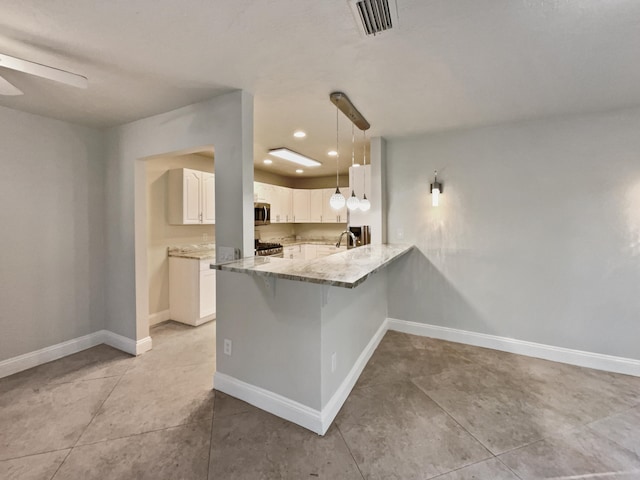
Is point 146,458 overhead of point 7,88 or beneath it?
beneath

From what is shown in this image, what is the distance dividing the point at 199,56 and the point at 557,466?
11.1ft

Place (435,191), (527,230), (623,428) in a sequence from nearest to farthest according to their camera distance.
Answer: (623,428) → (527,230) → (435,191)

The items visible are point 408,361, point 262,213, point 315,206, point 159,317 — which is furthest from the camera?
point 315,206

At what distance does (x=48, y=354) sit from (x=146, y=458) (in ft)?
7.11

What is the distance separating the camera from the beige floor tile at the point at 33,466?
158cm

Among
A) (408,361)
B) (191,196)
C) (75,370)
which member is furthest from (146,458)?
(191,196)

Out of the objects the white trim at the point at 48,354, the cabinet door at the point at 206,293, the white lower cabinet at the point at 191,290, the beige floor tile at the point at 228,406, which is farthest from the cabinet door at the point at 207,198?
the beige floor tile at the point at 228,406

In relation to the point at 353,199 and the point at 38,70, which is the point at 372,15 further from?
the point at 38,70

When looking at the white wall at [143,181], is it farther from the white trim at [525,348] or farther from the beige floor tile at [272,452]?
the white trim at [525,348]

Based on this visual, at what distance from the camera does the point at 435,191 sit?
3.37m

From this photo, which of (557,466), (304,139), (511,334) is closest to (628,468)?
(557,466)

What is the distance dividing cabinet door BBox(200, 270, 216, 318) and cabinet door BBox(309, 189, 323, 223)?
2761 mm

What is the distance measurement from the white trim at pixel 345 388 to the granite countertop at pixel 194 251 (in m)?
2.31

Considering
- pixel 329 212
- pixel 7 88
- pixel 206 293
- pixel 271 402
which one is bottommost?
pixel 271 402
